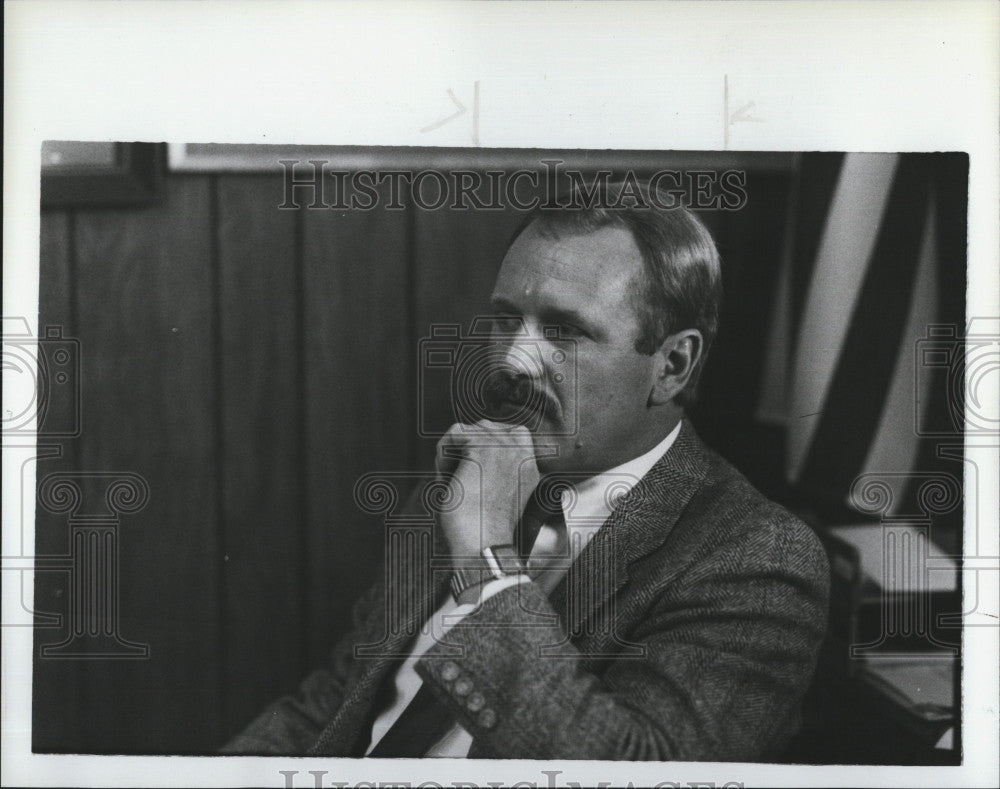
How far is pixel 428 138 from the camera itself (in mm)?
1595

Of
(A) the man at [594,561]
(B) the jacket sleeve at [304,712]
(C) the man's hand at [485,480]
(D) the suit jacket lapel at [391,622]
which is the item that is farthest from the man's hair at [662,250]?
(B) the jacket sleeve at [304,712]

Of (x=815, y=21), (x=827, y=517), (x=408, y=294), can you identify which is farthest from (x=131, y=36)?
(x=827, y=517)

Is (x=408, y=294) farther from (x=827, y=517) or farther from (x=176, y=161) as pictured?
(x=827, y=517)

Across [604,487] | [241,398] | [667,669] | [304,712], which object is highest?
[241,398]

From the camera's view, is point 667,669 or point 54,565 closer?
point 667,669

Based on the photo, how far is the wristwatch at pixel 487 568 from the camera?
1546 millimetres

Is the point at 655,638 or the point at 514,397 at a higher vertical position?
the point at 514,397

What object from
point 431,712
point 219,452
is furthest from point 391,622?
point 219,452

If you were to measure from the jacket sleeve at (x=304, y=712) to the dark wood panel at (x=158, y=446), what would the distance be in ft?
0.22

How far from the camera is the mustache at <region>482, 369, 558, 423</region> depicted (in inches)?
61.4

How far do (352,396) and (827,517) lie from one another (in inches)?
31.4

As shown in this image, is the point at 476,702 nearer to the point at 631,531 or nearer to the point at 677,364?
the point at 631,531

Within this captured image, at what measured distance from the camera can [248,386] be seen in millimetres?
1597

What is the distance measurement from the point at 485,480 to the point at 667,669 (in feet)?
1.34
